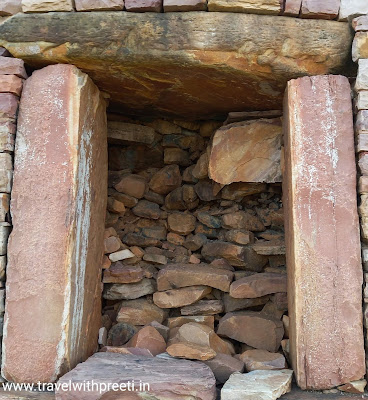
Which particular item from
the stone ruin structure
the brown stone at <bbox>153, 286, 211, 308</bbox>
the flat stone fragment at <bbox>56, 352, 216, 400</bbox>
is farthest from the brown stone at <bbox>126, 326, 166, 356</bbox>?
the brown stone at <bbox>153, 286, 211, 308</bbox>

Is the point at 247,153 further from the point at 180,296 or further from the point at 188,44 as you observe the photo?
the point at 180,296

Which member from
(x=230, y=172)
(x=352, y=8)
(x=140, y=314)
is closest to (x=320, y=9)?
(x=352, y=8)

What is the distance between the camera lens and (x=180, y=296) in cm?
288

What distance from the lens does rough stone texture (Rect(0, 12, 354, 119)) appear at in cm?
228

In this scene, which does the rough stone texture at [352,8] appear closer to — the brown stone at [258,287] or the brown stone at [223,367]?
the brown stone at [258,287]

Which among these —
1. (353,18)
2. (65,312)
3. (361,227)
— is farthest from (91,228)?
(353,18)

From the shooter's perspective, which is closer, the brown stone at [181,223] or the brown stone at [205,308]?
the brown stone at [205,308]

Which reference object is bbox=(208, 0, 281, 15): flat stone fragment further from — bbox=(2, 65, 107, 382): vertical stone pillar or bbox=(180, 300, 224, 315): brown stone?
bbox=(180, 300, 224, 315): brown stone

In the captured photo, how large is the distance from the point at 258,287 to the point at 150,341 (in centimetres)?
81

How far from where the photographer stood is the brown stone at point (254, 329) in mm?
2566

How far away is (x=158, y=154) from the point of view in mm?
3355

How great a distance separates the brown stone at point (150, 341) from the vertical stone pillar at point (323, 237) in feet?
2.63

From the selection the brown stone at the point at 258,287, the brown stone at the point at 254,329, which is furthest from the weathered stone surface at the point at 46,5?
the brown stone at the point at 254,329

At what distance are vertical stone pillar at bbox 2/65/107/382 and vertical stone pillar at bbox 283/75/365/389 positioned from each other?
1.21 m
